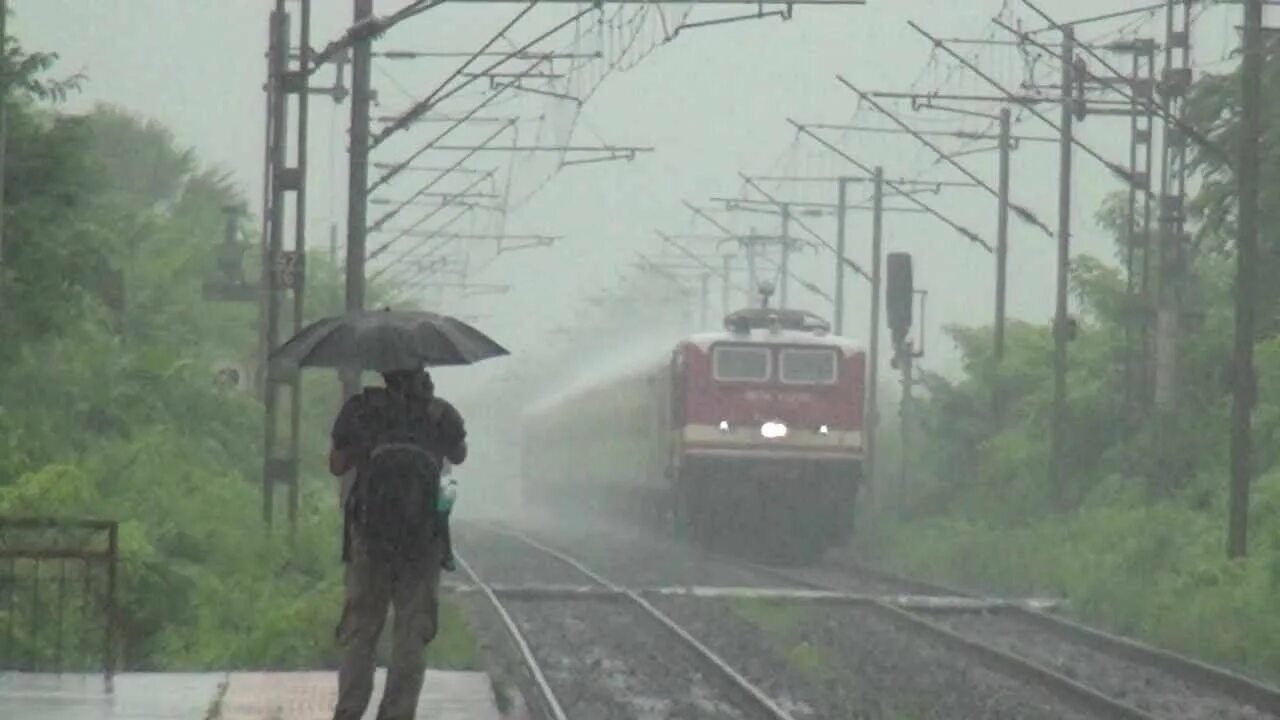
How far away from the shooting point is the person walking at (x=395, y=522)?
43.4ft

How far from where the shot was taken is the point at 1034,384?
152ft

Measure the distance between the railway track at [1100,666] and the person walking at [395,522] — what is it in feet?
20.0

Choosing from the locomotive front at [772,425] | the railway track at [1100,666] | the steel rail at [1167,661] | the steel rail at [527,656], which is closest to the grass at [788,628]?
the railway track at [1100,666]

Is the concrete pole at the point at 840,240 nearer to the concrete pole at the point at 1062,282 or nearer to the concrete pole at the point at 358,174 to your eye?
the concrete pole at the point at 1062,282

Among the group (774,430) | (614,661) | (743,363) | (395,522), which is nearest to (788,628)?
(614,661)

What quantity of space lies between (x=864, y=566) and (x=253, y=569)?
18014 millimetres

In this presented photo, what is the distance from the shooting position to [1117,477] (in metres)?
40.8

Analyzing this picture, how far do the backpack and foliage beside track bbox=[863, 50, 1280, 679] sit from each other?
11.5 metres

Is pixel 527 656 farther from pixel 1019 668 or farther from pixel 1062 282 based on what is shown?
pixel 1062 282

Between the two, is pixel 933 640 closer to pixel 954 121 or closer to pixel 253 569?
pixel 253 569

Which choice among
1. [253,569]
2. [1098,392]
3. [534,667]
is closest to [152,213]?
[1098,392]

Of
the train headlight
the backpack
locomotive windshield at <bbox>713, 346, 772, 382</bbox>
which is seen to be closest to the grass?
the backpack

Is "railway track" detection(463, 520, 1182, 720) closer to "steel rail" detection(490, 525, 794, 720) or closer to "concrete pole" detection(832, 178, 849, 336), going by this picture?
"steel rail" detection(490, 525, 794, 720)

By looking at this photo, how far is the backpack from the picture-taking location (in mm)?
13195
